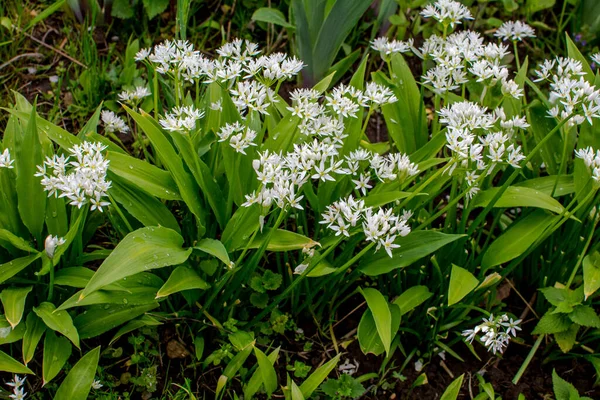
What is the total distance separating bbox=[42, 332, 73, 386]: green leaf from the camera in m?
2.22

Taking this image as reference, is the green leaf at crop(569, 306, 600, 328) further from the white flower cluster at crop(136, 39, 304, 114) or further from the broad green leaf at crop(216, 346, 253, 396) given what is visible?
the white flower cluster at crop(136, 39, 304, 114)

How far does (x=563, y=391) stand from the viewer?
8.04ft

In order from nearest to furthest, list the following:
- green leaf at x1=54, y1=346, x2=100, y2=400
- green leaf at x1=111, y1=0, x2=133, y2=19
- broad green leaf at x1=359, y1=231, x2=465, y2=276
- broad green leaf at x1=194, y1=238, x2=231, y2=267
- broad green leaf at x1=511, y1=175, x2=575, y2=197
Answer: broad green leaf at x1=194, y1=238, x2=231, y2=267
green leaf at x1=54, y1=346, x2=100, y2=400
broad green leaf at x1=359, y1=231, x2=465, y2=276
broad green leaf at x1=511, y1=175, x2=575, y2=197
green leaf at x1=111, y1=0, x2=133, y2=19

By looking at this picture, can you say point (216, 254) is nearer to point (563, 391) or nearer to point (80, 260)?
point (80, 260)

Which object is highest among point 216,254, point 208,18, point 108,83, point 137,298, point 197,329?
point 208,18

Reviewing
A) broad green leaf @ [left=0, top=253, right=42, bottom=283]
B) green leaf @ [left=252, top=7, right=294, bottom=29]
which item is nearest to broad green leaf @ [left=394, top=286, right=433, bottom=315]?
broad green leaf @ [left=0, top=253, right=42, bottom=283]

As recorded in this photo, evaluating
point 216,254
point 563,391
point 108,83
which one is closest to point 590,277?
point 563,391

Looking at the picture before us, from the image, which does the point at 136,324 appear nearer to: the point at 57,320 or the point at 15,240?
the point at 57,320

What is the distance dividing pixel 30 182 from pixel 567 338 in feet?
6.83

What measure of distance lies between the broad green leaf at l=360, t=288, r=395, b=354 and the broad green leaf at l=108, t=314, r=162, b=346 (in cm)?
77

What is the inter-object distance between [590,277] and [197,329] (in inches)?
58.2

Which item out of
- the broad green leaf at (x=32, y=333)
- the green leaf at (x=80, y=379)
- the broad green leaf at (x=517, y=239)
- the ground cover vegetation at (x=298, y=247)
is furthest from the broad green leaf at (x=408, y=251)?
the broad green leaf at (x=32, y=333)

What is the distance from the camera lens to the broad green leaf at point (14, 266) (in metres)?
2.24

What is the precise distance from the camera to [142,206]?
2412mm
